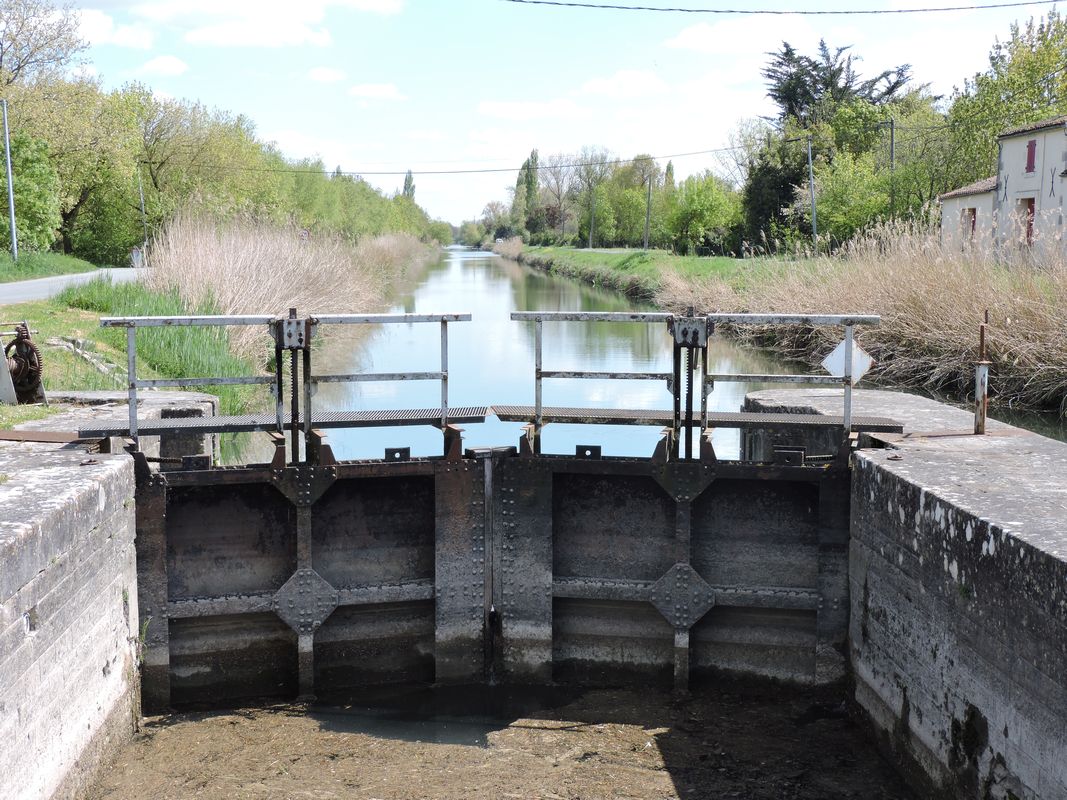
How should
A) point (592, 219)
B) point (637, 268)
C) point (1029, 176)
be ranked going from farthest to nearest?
point (592, 219)
point (637, 268)
point (1029, 176)

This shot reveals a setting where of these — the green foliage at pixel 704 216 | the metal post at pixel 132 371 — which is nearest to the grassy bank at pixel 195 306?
the metal post at pixel 132 371

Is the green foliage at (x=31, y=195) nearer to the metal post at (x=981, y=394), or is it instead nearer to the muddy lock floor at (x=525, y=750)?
the muddy lock floor at (x=525, y=750)

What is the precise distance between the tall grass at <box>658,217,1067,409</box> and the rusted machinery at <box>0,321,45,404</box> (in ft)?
36.7

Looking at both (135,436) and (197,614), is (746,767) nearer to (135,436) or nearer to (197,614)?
(197,614)

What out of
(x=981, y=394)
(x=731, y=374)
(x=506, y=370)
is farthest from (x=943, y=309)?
(x=731, y=374)

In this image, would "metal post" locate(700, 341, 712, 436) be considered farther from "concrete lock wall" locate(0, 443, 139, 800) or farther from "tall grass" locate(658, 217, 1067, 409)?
"tall grass" locate(658, 217, 1067, 409)

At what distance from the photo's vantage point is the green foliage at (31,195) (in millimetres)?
34531

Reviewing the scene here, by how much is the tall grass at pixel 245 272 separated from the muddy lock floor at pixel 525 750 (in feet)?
32.7

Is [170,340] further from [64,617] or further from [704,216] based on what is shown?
[704,216]

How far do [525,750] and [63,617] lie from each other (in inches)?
96.1

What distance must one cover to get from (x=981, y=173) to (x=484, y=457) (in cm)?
3584

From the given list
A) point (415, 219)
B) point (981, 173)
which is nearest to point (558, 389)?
point (981, 173)

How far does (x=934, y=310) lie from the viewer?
15992mm

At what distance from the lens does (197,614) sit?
21.7ft
